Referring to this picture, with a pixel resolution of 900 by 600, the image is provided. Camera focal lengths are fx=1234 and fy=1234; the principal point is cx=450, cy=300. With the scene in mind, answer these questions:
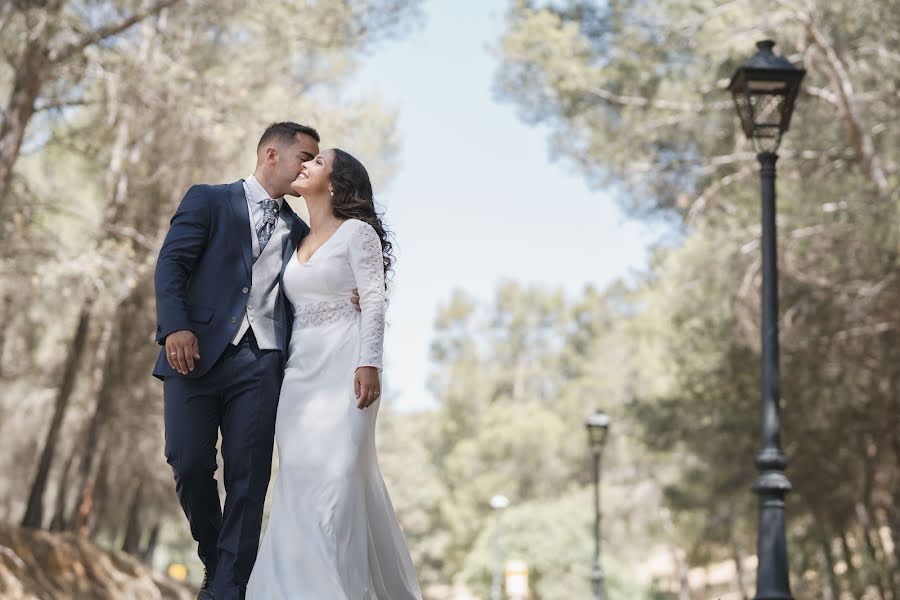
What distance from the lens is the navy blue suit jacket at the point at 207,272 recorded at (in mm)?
4824

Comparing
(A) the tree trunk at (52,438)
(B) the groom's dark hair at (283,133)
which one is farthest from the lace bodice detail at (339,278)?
(A) the tree trunk at (52,438)

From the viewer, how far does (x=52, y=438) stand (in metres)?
16.8

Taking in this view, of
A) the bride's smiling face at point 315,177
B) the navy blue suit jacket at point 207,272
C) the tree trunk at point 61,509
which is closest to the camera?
the navy blue suit jacket at point 207,272

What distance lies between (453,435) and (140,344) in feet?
143

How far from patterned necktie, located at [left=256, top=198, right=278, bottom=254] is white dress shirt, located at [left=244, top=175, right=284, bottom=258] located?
0.01 meters

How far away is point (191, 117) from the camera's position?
544 inches

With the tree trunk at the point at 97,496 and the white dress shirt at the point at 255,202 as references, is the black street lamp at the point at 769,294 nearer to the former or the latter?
the white dress shirt at the point at 255,202

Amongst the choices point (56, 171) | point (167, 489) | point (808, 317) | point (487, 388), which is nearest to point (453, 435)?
point (487, 388)

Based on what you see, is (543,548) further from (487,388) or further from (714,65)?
(714,65)

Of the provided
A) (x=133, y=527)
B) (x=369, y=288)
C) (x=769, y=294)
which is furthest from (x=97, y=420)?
(x=369, y=288)

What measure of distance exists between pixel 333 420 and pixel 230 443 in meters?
0.43

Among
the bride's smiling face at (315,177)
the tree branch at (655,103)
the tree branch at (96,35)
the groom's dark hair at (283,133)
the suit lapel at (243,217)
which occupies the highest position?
the tree branch at (655,103)

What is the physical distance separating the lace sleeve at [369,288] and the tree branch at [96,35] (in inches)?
328

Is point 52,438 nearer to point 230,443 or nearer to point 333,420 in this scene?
point 230,443
